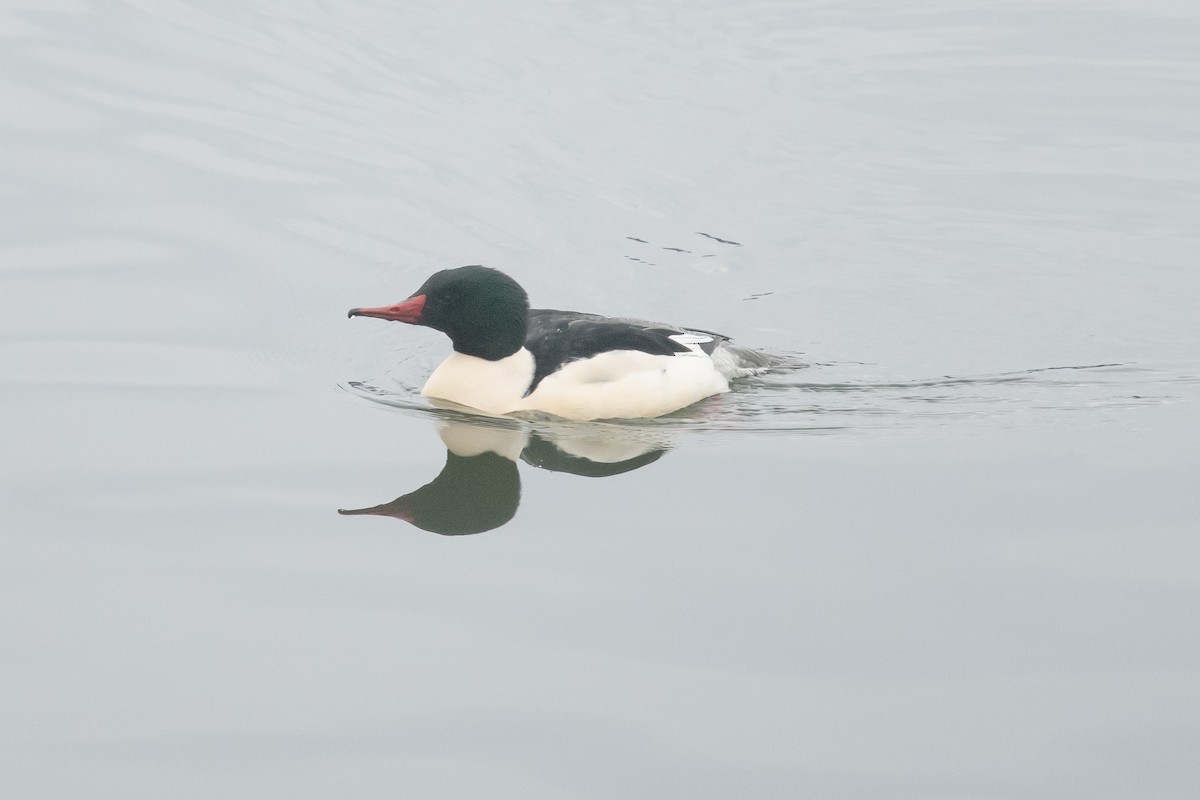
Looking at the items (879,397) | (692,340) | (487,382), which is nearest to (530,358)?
(487,382)

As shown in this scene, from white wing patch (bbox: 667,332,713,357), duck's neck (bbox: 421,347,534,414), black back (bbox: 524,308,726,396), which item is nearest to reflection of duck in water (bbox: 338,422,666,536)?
duck's neck (bbox: 421,347,534,414)

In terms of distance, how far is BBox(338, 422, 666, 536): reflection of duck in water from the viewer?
7.38m

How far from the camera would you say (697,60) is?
15.9 m

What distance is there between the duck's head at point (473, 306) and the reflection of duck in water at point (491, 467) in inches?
22.5

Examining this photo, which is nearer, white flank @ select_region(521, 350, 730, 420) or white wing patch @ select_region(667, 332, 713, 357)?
white flank @ select_region(521, 350, 730, 420)

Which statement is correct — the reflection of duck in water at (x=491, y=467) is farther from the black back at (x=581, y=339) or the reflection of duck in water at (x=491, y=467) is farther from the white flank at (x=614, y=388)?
the black back at (x=581, y=339)

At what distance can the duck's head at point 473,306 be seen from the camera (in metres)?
9.07

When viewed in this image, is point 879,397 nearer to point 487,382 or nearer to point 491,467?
point 487,382

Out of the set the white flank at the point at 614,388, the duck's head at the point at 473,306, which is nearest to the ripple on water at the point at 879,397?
the white flank at the point at 614,388

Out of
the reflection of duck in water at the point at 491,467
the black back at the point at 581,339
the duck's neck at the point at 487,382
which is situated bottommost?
the reflection of duck in water at the point at 491,467

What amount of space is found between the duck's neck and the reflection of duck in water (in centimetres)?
20

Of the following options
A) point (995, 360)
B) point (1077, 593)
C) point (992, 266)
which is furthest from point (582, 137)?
point (1077, 593)

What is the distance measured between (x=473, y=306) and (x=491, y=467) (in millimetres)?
1269

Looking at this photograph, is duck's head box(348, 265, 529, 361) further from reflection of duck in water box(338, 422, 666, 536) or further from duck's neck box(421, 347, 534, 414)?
reflection of duck in water box(338, 422, 666, 536)
